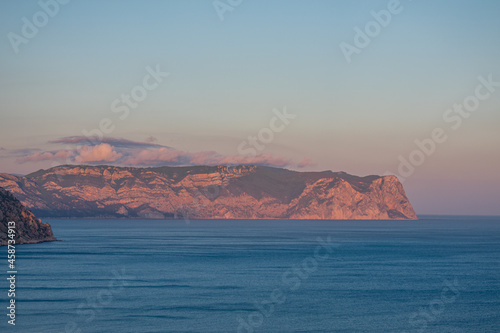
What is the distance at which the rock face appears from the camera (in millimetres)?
131750

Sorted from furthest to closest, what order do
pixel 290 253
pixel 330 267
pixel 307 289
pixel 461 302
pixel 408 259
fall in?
pixel 290 253, pixel 408 259, pixel 330 267, pixel 307 289, pixel 461 302

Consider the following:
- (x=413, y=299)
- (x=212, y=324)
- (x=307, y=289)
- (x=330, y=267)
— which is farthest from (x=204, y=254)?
(x=212, y=324)

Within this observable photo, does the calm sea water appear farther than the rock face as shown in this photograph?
No

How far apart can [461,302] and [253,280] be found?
29399 millimetres

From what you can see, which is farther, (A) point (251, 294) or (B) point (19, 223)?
(B) point (19, 223)

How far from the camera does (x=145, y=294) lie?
74.4m

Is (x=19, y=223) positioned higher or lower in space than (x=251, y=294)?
lower

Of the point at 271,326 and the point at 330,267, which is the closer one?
the point at 271,326

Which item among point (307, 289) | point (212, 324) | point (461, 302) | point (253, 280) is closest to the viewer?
point (212, 324)

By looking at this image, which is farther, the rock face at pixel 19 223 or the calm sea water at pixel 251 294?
the rock face at pixel 19 223

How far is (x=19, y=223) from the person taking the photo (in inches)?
5600

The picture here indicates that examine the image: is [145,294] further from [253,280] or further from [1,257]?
[1,257]

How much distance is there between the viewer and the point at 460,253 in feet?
482

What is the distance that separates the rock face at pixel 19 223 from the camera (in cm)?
13175
